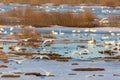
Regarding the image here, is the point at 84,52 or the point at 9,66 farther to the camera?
the point at 84,52

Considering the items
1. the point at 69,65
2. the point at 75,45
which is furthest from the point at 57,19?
the point at 69,65

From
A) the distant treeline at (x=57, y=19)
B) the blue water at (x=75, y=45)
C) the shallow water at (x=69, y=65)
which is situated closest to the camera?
the shallow water at (x=69, y=65)

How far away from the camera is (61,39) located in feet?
108

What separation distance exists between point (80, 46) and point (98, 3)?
38433 millimetres

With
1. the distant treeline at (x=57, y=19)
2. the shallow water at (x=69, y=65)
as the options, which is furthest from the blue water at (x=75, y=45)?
the distant treeline at (x=57, y=19)

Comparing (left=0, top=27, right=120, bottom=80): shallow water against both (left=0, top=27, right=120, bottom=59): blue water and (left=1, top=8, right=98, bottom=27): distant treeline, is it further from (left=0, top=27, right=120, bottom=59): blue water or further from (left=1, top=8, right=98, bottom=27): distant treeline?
(left=1, top=8, right=98, bottom=27): distant treeline

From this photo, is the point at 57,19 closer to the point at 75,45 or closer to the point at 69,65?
the point at 75,45

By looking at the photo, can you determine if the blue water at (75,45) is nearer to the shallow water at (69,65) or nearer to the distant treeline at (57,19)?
the shallow water at (69,65)

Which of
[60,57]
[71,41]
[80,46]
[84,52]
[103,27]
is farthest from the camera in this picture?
[103,27]

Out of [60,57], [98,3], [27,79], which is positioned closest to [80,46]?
[60,57]

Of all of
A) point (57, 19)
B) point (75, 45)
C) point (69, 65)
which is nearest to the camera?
point (69, 65)

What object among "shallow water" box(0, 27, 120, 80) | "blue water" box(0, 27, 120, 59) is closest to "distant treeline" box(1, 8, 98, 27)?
"blue water" box(0, 27, 120, 59)

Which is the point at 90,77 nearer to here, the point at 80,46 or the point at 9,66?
the point at 9,66

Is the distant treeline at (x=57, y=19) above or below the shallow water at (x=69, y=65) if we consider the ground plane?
above
